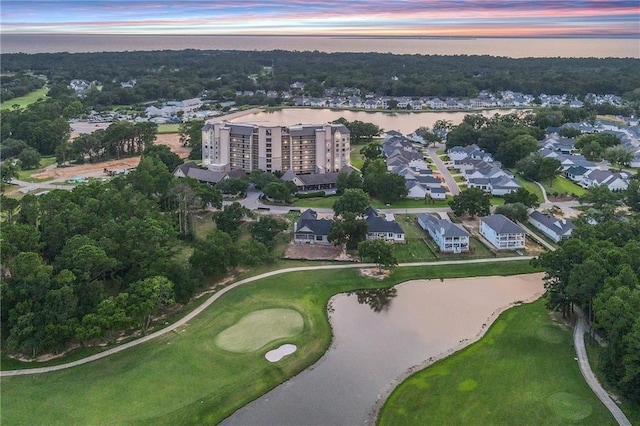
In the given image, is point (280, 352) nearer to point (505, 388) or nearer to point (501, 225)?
point (505, 388)

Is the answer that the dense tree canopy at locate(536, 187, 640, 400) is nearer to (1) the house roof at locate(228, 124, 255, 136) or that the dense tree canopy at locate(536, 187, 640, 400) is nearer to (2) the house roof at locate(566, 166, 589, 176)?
(2) the house roof at locate(566, 166, 589, 176)

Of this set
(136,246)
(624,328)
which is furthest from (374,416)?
(136,246)

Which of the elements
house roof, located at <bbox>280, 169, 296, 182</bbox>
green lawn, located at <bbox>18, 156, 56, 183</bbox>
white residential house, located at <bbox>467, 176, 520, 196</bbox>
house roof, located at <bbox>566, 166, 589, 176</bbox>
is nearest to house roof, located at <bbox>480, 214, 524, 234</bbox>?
white residential house, located at <bbox>467, 176, 520, 196</bbox>

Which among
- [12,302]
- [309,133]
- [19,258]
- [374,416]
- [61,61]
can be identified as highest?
[61,61]

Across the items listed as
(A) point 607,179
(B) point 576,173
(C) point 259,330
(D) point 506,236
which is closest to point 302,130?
(D) point 506,236

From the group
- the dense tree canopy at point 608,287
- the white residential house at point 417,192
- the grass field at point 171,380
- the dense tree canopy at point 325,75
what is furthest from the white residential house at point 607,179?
the dense tree canopy at point 325,75

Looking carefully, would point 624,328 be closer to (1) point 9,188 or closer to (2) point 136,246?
(2) point 136,246

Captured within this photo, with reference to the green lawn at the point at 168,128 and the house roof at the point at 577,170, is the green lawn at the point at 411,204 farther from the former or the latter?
the green lawn at the point at 168,128
